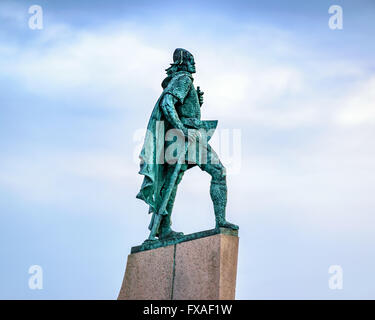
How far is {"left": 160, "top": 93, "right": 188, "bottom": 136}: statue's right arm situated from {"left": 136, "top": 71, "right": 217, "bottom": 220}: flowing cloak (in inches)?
3.4

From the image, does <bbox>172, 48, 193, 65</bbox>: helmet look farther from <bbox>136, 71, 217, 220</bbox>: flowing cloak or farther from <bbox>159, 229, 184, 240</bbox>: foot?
<bbox>159, 229, 184, 240</bbox>: foot

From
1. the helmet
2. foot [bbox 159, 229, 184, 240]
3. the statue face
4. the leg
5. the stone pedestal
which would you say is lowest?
the stone pedestal

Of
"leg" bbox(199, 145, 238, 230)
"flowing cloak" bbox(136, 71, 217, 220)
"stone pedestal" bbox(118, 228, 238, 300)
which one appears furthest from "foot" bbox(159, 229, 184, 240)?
"leg" bbox(199, 145, 238, 230)

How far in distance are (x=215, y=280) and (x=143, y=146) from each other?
2842 mm

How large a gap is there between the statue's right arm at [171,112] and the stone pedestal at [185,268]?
1835 millimetres

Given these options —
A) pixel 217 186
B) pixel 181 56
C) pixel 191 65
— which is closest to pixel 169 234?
pixel 217 186

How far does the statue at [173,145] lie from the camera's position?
515 inches

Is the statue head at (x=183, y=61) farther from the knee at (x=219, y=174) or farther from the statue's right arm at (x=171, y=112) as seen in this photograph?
the knee at (x=219, y=174)

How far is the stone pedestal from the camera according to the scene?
1182cm

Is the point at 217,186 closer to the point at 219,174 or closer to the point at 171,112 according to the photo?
the point at 219,174

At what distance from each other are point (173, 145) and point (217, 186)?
1.21 metres

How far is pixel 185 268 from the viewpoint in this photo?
1230cm

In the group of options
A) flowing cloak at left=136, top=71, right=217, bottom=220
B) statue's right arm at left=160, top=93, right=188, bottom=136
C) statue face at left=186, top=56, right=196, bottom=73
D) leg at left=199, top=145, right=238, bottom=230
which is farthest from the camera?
statue face at left=186, top=56, right=196, bottom=73
